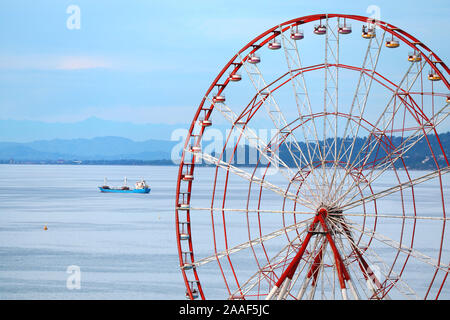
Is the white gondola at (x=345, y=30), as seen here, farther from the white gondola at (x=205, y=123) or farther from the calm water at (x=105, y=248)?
the calm water at (x=105, y=248)

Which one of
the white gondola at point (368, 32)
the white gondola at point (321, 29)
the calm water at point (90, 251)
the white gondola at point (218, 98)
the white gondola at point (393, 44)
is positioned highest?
the white gondola at point (321, 29)

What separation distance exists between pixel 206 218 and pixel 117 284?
63587 mm

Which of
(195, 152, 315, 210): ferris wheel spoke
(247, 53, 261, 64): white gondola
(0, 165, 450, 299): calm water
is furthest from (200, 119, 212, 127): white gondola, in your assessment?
(0, 165, 450, 299): calm water

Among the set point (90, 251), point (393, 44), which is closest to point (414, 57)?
point (393, 44)

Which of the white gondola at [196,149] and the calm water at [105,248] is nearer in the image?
the white gondola at [196,149]

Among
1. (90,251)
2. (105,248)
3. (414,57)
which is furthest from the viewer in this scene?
(105,248)

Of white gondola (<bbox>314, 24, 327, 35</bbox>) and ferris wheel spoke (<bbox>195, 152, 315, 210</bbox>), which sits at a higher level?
white gondola (<bbox>314, 24, 327, 35</bbox>)

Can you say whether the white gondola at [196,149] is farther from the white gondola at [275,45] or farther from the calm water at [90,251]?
the calm water at [90,251]

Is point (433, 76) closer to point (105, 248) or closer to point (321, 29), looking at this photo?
point (321, 29)

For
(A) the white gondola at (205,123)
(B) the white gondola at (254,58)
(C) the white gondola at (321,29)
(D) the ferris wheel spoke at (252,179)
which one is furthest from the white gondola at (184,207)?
(C) the white gondola at (321,29)

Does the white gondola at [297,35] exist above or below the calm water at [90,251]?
above

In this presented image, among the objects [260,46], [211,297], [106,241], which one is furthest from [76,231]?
[260,46]

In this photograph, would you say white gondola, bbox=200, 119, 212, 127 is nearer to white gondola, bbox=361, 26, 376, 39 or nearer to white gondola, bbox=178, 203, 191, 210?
white gondola, bbox=178, 203, 191, 210

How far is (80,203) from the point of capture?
156 m
